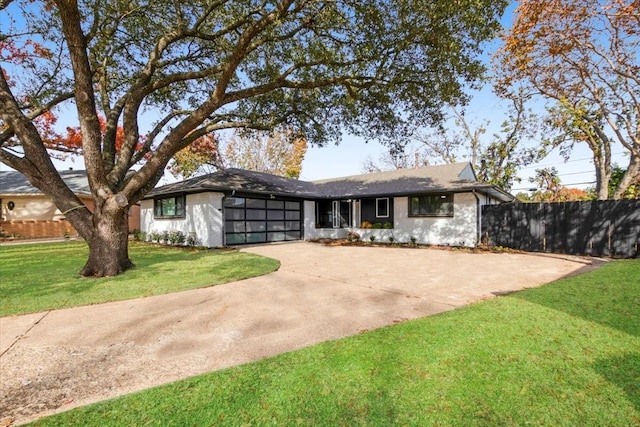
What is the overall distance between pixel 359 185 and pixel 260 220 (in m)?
6.47

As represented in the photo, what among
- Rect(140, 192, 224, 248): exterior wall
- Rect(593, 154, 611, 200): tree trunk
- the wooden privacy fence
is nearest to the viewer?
the wooden privacy fence

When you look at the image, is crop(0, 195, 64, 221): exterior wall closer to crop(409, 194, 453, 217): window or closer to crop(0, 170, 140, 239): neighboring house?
crop(0, 170, 140, 239): neighboring house

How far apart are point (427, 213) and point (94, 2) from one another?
45.6ft

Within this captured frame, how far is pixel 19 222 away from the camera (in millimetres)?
17578

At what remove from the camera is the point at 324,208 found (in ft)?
58.7

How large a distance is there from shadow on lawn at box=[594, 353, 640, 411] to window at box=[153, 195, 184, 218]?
14466mm

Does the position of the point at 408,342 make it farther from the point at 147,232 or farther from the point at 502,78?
the point at 502,78

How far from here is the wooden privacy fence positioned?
9.91 meters

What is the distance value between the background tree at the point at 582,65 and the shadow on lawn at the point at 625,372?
1300 cm

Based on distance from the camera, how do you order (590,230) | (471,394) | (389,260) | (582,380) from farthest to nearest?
(590,230) < (389,260) < (582,380) < (471,394)

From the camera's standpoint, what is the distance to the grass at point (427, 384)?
6.77ft

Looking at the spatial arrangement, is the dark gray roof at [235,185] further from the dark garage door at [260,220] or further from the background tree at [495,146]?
the background tree at [495,146]

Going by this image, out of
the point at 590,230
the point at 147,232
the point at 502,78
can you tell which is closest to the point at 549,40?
the point at 502,78

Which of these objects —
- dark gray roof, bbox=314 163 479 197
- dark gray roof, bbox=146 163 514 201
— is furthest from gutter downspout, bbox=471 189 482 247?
dark gray roof, bbox=314 163 479 197
